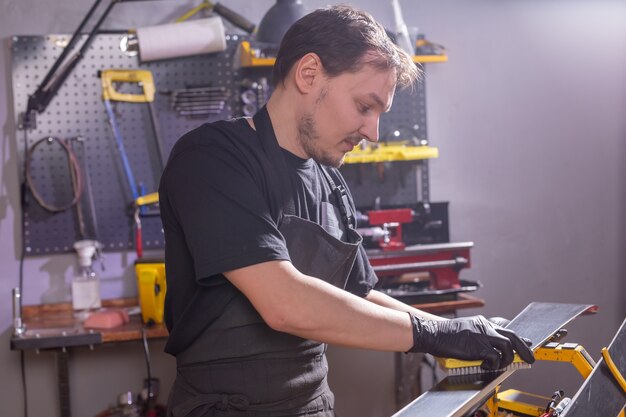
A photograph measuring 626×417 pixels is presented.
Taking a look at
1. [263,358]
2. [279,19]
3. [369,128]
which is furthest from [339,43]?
[279,19]

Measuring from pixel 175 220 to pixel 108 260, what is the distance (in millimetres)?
1582

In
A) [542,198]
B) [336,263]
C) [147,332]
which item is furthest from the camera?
[542,198]

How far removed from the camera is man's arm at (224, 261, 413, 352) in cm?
135

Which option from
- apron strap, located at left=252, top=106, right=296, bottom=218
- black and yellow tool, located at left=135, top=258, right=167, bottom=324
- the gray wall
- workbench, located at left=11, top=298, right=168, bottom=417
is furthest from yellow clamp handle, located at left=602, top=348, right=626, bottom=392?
the gray wall

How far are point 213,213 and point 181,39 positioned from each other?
64.8 inches

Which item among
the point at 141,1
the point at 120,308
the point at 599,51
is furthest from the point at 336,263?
the point at 599,51

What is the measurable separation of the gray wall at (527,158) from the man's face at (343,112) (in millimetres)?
1618

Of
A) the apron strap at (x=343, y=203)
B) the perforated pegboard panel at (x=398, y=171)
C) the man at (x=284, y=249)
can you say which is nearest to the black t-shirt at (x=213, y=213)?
the man at (x=284, y=249)

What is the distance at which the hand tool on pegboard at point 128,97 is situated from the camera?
288 centimetres

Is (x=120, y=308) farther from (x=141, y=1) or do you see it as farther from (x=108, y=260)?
(x=141, y=1)

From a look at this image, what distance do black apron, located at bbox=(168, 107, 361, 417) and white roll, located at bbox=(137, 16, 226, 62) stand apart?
1.38 metres

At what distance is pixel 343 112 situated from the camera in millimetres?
1553

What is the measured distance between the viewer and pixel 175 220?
1.48 metres

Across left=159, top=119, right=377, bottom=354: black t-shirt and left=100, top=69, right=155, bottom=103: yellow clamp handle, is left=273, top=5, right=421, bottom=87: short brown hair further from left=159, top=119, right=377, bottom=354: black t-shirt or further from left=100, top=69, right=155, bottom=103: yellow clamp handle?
left=100, top=69, right=155, bottom=103: yellow clamp handle
